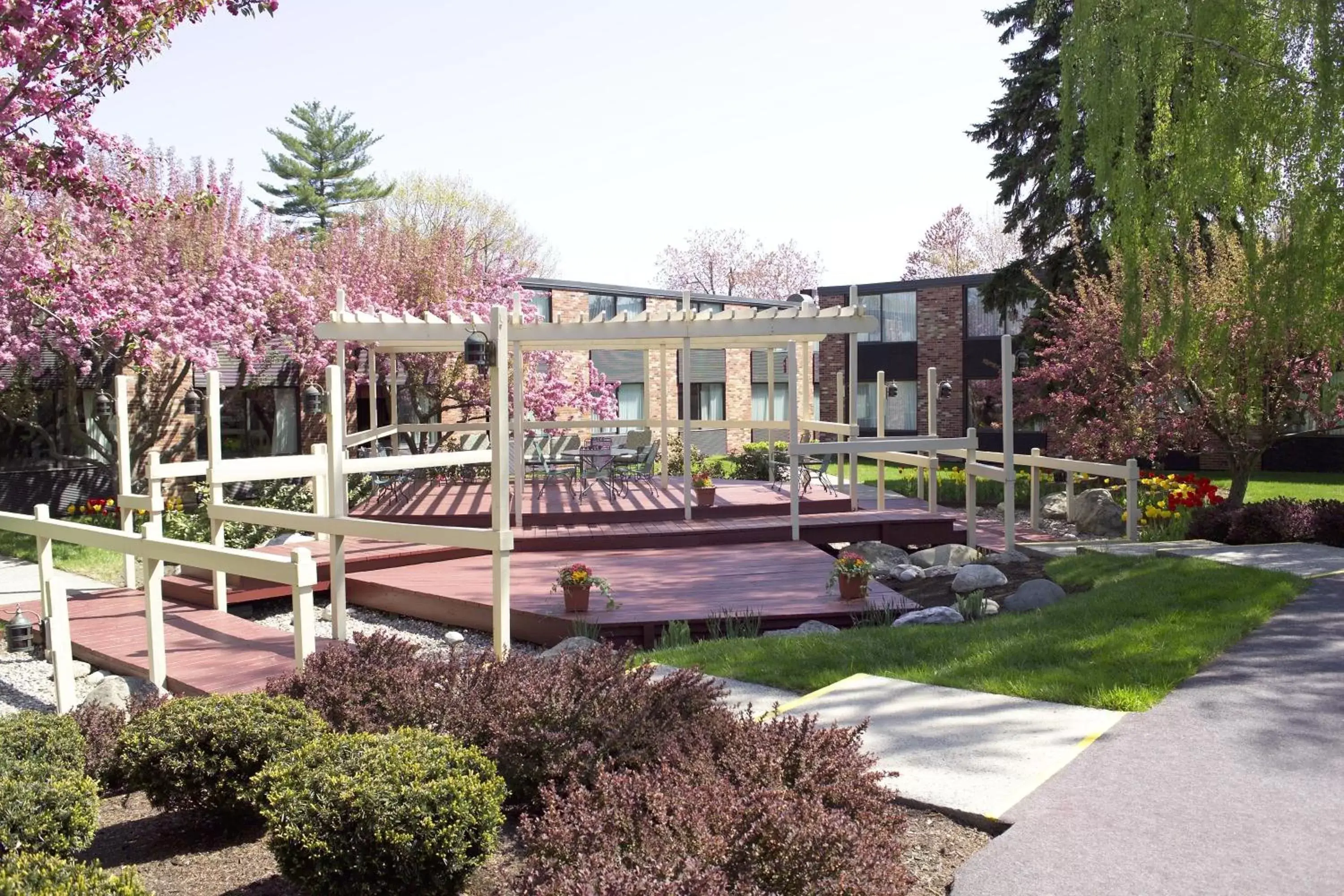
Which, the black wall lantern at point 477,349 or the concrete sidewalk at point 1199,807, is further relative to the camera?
the black wall lantern at point 477,349

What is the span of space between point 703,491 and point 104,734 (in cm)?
963

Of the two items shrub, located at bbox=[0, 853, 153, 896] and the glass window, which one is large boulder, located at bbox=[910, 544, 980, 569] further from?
the glass window

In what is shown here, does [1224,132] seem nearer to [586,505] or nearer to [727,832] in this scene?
[586,505]

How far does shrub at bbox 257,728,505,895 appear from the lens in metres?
3.58

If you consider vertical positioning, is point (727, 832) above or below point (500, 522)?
below

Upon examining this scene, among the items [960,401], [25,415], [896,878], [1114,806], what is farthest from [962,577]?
[960,401]

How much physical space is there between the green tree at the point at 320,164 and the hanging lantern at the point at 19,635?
129 ft

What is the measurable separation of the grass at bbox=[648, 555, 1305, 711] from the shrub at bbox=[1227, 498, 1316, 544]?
10.6ft

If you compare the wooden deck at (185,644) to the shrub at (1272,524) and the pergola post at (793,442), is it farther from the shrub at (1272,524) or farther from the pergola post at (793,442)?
the shrub at (1272,524)

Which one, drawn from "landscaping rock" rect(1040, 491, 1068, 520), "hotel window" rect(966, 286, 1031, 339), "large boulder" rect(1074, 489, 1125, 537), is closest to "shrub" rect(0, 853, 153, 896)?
"large boulder" rect(1074, 489, 1125, 537)

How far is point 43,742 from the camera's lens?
454cm

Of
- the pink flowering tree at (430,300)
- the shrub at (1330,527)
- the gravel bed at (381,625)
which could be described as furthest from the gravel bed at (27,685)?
the shrub at (1330,527)

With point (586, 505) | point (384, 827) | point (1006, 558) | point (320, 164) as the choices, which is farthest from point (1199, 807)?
point (320, 164)

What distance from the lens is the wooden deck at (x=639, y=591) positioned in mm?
8875
